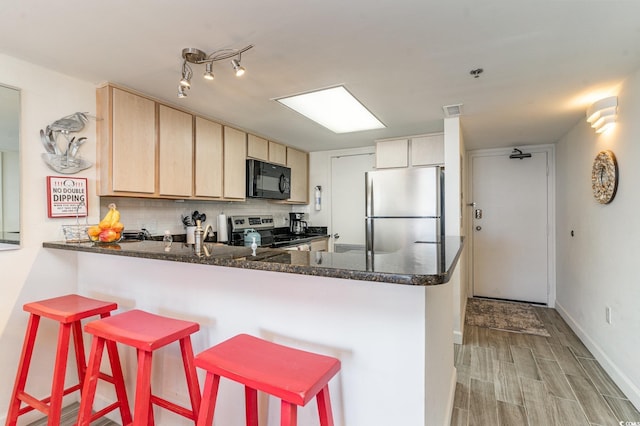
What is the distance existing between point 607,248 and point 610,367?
0.87 metres

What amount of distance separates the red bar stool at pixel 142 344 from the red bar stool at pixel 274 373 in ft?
0.90

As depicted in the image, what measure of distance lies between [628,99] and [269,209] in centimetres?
359

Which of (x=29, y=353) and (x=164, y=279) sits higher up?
(x=164, y=279)

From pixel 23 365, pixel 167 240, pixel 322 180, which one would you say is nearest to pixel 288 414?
pixel 167 240

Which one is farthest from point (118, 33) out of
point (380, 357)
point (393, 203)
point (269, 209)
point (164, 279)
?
point (269, 209)

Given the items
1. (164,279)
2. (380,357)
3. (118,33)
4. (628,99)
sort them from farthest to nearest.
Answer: (628,99) → (164,279) → (118,33) → (380,357)

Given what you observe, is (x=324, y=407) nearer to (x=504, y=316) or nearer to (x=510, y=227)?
(x=504, y=316)

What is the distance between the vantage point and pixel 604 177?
2.37 m

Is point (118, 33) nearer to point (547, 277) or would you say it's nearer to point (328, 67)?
point (328, 67)

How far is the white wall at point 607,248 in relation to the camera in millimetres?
1988

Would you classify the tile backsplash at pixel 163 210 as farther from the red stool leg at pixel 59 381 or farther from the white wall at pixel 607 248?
the white wall at pixel 607 248

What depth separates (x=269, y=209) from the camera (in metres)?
4.27

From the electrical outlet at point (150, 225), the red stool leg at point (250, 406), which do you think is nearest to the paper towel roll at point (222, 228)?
the electrical outlet at point (150, 225)

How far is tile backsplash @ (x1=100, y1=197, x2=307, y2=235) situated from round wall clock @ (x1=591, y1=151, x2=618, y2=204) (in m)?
3.39
